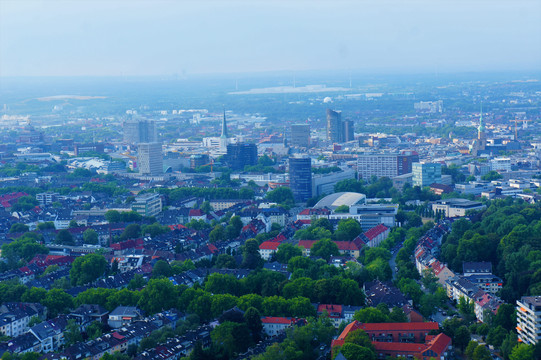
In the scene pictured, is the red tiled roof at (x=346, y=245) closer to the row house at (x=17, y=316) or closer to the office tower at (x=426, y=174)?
the row house at (x=17, y=316)

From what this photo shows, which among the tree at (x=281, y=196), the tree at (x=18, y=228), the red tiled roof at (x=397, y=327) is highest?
the red tiled roof at (x=397, y=327)

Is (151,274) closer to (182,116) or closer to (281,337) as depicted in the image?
(281,337)

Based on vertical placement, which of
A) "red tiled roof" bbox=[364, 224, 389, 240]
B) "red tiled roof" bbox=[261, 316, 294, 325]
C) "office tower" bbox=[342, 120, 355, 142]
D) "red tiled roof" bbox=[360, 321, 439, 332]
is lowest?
"office tower" bbox=[342, 120, 355, 142]

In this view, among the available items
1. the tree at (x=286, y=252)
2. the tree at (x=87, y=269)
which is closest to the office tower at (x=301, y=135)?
the tree at (x=286, y=252)

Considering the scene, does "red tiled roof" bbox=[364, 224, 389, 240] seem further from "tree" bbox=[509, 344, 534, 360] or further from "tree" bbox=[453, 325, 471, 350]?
"tree" bbox=[509, 344, 534, 360]

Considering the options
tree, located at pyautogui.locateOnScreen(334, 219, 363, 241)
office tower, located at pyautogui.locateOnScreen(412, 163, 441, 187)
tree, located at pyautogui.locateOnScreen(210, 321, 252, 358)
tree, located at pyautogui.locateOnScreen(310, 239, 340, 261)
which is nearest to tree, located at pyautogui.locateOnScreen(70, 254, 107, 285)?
tree, located at pyautogui.locateOnScreen(310, 239, 340, 261)

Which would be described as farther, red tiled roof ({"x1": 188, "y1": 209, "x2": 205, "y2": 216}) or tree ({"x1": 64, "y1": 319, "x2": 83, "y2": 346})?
red tiled roof ({"x1": 188, "y1": 209, "x2": 205, "y2": 216})

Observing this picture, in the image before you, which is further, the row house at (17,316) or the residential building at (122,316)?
the residential building at (122,316)
